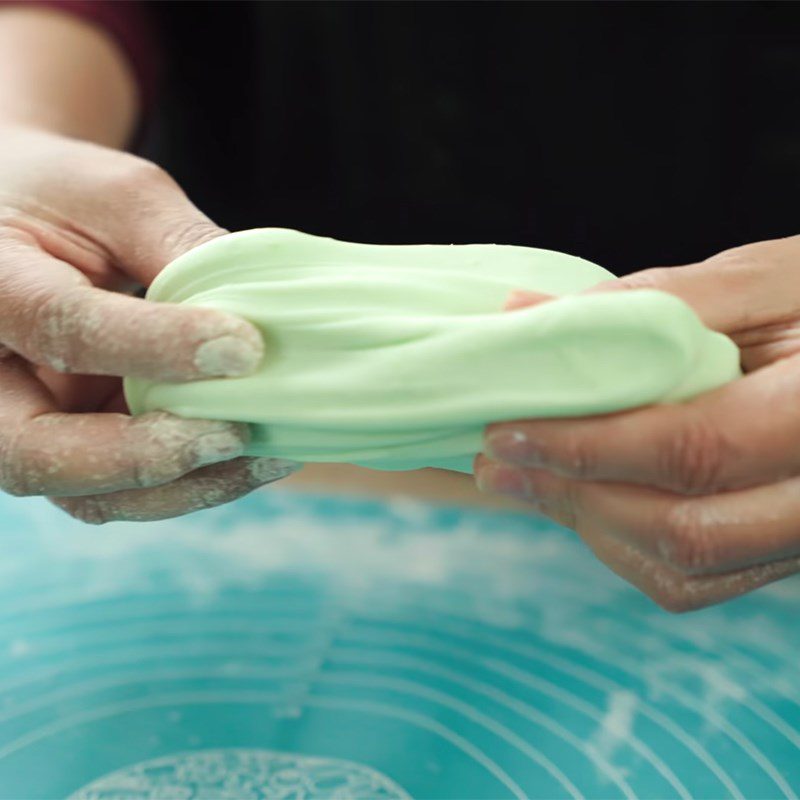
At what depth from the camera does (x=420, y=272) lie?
0.70 meters

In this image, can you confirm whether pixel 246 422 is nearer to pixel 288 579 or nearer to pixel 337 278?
pixel 337 278

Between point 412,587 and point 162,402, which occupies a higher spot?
point 162,402

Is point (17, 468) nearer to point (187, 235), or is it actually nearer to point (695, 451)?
point (187, 235)

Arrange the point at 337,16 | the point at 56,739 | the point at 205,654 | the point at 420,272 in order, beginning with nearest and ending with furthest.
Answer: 1. the point at 420,272
2. the point at 56,739
3. the point at 205,654
4. the point at 337,16

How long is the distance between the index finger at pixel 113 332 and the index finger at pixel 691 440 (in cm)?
23

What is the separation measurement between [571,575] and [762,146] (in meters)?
0.57

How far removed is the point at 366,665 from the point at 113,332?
451 mm

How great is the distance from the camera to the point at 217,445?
2.32 feet

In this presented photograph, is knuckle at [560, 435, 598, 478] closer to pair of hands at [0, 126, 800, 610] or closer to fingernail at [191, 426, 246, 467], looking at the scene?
pair of hands at [0, 126, 800, 610]

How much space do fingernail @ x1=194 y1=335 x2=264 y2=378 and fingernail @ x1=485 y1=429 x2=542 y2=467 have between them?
186mm

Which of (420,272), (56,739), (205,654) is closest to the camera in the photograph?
(420,272)

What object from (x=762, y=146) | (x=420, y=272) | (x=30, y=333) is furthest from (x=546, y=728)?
(x=762, y=146)

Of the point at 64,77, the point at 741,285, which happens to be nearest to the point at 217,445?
the point at 741,285

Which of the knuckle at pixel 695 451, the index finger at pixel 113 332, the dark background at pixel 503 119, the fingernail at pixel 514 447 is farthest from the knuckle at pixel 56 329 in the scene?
the dark background at pixel 503 119
